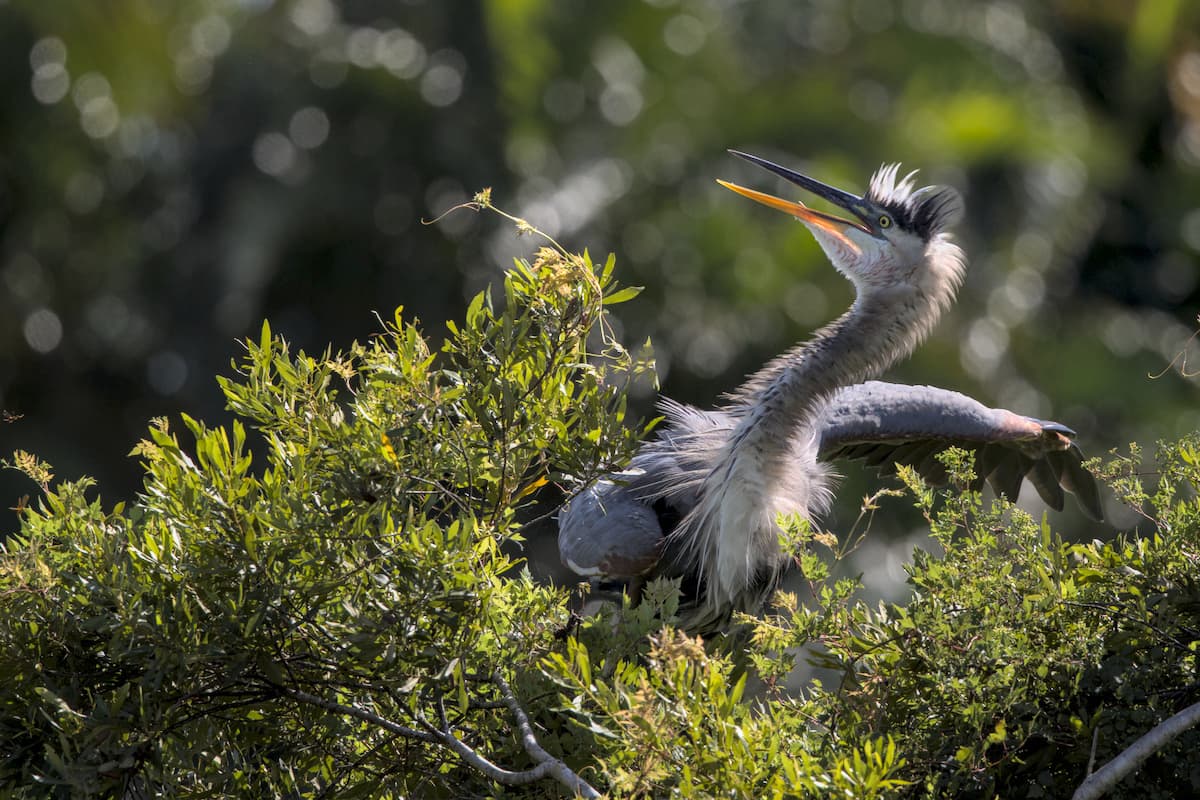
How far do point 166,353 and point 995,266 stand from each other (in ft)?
30.4

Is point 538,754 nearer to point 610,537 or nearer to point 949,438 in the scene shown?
point 610,537

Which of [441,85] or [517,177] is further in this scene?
[441,85]

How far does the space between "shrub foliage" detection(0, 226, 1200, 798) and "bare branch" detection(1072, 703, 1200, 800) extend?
8.2 inches

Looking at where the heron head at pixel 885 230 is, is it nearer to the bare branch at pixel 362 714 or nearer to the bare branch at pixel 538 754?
the bare branch at pixel 538 754

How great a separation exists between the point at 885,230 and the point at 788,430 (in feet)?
3.36

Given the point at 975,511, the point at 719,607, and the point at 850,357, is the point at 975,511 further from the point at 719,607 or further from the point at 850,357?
the point at 719,607

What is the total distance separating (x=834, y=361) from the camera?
17.6 ft

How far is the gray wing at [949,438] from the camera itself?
6.54 meters

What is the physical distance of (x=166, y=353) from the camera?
16.4 metres

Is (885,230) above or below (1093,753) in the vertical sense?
above

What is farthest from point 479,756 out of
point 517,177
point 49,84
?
point 49,84

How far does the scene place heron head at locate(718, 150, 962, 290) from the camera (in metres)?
5.68

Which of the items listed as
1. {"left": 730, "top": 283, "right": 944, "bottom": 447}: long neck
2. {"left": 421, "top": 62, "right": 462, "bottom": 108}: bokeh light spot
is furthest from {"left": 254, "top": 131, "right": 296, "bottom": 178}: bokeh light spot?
{"left": 730, "top": 283, "right": 944, "bottom": 447}: long neck

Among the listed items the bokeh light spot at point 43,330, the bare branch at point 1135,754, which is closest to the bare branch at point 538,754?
the bare branch at point 1135,754
